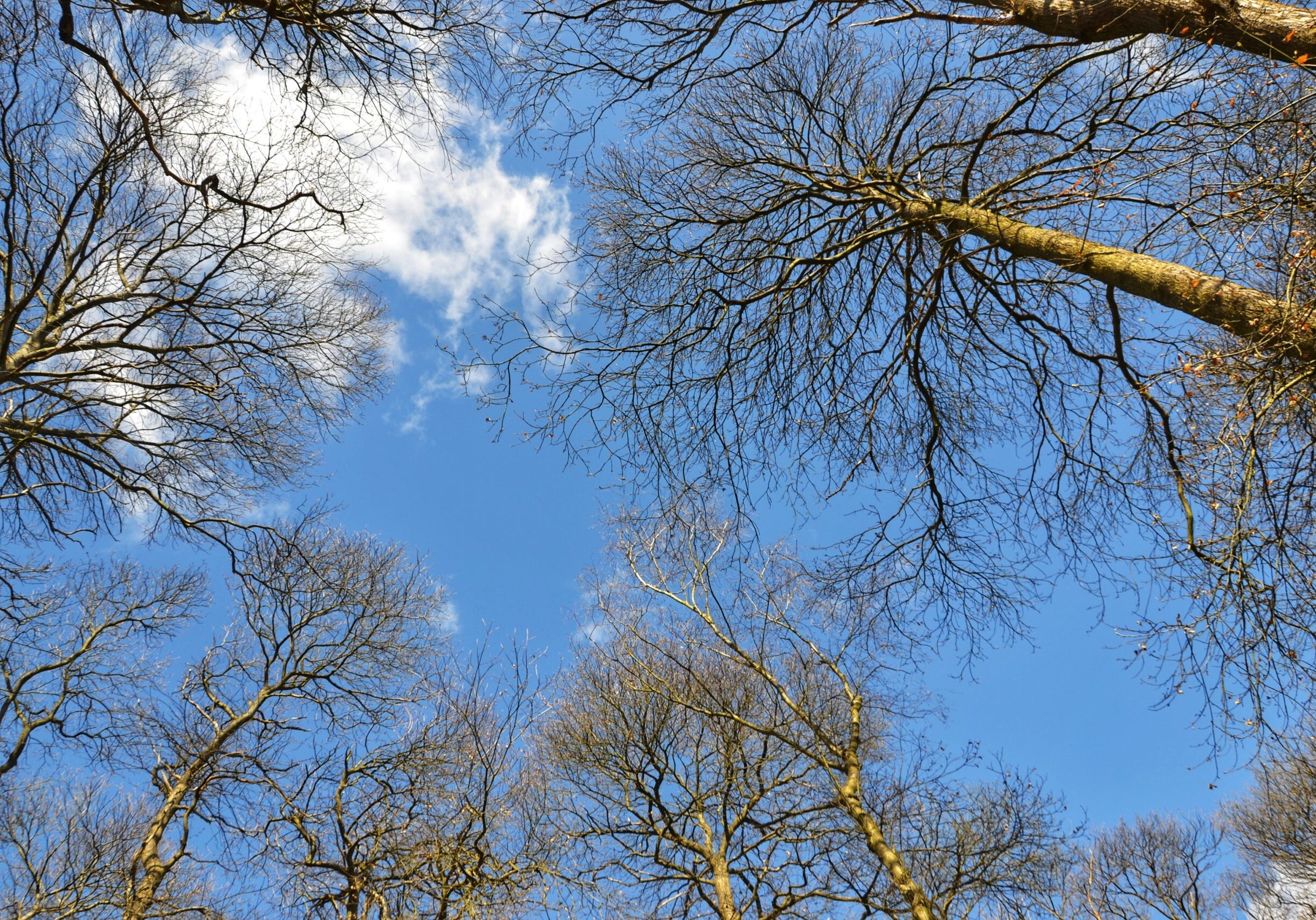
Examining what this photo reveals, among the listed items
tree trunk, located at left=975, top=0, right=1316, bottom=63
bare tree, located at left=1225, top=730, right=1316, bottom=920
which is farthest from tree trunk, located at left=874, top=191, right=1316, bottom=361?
bare tree, located at left=1225, top=730, right=1316, bottom=920

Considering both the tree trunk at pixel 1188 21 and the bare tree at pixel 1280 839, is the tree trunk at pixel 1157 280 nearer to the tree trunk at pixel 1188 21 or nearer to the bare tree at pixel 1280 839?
the tree trunk at pixel 1188 21

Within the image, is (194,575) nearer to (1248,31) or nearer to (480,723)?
(480,723)

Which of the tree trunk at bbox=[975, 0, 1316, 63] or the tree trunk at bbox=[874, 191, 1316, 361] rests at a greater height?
the tree trunk at bbox=[975, 0, 1316, 63]

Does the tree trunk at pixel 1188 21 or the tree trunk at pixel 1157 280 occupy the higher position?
the tree trunk at pixel 1188 21

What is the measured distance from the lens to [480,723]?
706cm

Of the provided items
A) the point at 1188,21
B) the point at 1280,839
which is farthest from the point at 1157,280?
the point at 1280,839

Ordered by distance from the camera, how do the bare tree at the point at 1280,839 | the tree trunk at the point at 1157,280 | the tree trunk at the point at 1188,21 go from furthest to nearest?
the bare tree at the point at 1280,839
the tree trunk at the point at 1188,21
the tree trunk at the point at 1157,280

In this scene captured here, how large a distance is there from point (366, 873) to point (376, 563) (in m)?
5.02

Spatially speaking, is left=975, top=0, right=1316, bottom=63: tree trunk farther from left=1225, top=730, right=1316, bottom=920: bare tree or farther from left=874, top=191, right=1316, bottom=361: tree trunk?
left=1225, top=730, right=1316, bottom=920: bare tree

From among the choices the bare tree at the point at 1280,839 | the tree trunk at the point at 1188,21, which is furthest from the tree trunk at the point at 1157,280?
the bare tree at the point at 1280,839

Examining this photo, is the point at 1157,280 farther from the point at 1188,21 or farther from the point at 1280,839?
the point at 1280,839

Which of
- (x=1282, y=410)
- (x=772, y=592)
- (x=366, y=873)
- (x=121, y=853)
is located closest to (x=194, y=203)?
(x=366, y=873)

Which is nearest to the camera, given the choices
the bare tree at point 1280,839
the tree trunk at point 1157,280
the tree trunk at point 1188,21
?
the tree trunk at point 1157,280

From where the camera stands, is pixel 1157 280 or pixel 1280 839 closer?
pixel 1157 280
